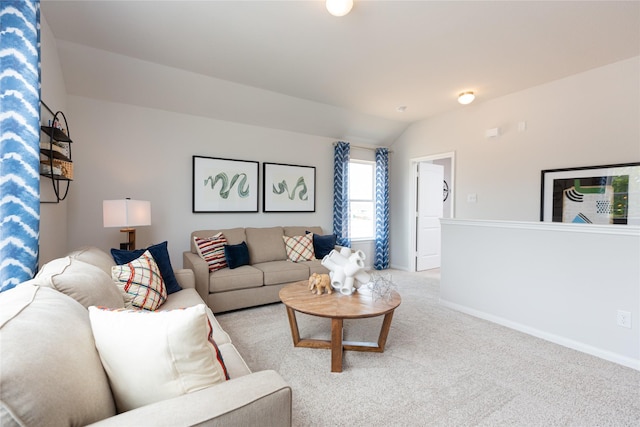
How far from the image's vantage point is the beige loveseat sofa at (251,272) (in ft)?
10.1

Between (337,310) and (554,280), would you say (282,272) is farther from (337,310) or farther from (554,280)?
(554,280)

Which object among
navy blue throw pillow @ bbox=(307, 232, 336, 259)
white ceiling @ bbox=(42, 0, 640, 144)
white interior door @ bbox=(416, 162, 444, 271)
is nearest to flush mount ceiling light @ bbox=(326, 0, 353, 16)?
white ceiling @ bbox=(42, 0, 640, 144)

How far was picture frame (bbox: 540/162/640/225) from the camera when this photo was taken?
2.94 metres

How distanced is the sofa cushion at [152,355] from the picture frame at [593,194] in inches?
160

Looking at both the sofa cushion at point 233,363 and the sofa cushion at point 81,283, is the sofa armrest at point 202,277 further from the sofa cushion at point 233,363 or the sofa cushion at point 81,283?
the sofa cushion at point 233,363

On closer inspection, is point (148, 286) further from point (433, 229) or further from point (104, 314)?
point (433, 229)

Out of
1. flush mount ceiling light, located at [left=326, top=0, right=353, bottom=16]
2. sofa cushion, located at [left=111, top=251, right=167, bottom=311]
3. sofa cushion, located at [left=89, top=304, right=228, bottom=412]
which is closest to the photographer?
sofa cushion, located at [left=89, top=304, right=228, bottom=412]

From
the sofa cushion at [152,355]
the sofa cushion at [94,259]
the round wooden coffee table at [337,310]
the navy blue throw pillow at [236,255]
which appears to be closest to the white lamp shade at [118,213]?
the sofa cushion at [94,259]

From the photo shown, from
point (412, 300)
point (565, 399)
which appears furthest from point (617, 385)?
point (412, 300)

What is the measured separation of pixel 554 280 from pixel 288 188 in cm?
341

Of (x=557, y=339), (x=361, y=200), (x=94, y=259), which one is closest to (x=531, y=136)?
(x=557, y=339)

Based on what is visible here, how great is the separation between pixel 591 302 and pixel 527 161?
2000mm

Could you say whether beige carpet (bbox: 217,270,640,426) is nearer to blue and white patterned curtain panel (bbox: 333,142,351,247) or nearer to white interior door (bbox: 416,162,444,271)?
blue and white patterned curtain panel (bbox: 333,142,351,247)

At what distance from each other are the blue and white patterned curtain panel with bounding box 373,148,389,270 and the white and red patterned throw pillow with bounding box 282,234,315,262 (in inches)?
70.3
